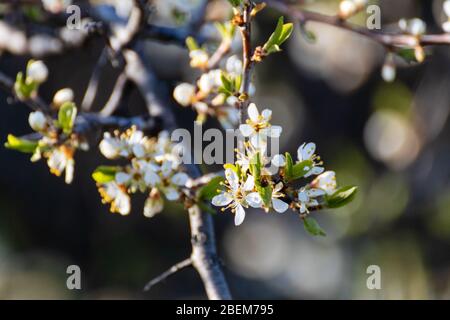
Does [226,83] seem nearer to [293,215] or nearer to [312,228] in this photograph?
[312,228]

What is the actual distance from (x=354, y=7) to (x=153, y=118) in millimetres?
543

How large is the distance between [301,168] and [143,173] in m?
0.33

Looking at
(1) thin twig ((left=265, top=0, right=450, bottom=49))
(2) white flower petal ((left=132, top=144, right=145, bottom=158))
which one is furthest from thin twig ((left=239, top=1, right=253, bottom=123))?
(1) thin twig ((left=265, top=0, right=450, bottom=49))

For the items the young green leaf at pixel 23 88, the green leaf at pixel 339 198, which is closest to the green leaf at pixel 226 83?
the green leaf at pixel 339 198

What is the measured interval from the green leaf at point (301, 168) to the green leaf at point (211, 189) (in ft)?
0.61

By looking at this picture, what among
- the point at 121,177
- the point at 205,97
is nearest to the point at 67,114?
the point at 121,177

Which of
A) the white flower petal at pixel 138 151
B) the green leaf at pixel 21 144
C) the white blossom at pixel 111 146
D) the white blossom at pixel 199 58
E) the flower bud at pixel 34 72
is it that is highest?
the white blossom at pixel 199 58

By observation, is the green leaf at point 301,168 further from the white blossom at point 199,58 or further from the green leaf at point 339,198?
the white blossom at point 199,58

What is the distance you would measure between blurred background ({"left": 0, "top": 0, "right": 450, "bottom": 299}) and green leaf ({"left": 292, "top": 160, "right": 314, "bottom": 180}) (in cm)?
270

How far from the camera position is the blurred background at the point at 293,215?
405cm

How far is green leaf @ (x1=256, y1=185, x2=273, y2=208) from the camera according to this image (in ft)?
3.87
